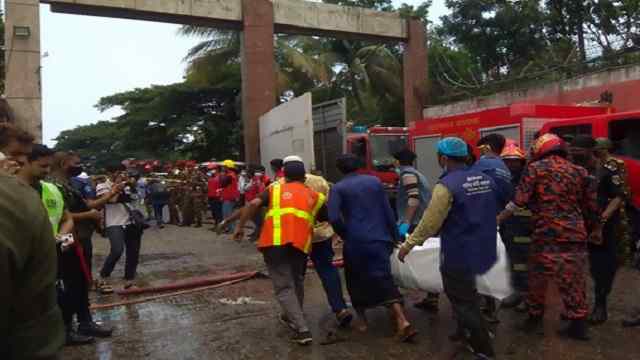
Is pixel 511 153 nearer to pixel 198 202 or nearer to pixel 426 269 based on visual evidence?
pixel 426 269

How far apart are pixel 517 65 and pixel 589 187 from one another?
65.8 feet

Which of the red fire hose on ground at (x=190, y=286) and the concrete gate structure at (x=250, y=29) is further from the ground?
the concrete gate structure at (x=250, y=29)

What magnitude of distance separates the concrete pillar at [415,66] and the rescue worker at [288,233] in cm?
1559

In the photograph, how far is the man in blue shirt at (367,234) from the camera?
5.38 metres

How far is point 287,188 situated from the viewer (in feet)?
17.9

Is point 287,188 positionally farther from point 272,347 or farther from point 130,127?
point 130,127

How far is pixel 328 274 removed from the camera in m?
5.83

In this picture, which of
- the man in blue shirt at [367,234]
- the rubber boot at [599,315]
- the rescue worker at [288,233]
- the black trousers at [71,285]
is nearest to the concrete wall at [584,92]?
the rubber boot at [599,315]

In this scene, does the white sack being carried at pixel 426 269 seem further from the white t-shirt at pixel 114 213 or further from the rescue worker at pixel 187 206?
the rescue worker at pixel 187 206

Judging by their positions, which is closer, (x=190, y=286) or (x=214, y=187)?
(x=190, y=286)

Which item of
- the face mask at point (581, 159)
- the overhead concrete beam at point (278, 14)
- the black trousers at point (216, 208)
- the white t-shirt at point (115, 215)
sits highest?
the overhead concrete beam at point (278, 14)

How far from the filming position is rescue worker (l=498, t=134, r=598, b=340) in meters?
4.96

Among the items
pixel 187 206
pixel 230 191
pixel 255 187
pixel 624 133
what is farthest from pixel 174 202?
pixel 624 133

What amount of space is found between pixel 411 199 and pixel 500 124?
4.78 meters
